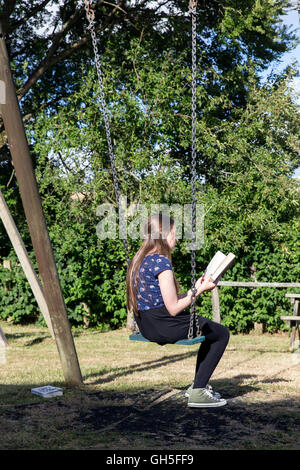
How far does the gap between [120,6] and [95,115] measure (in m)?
2.25

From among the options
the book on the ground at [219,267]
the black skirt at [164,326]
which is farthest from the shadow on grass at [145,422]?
the book on the ground at [219,267]

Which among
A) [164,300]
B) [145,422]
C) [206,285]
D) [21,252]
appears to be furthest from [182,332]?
[21,252]

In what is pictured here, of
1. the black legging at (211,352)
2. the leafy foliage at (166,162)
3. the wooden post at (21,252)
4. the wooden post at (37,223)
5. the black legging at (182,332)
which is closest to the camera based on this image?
the black legging at (182,332)

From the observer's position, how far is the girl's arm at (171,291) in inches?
155

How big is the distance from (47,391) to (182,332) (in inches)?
65.8

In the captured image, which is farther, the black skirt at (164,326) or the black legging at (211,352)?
the black legging at (211,352)

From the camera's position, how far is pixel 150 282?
4.07m

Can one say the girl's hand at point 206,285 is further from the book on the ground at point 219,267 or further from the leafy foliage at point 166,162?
the leafy foliage at point 166,162

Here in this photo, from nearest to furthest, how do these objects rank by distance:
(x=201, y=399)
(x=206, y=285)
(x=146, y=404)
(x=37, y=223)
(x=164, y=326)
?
(x=206, y=285)
(x=164, y=326)
(x=201, y=399)
(x=146, y=404)
(x=37, y=223)

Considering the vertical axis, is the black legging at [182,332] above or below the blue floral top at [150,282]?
below

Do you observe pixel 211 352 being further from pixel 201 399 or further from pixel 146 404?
pixel 146 404

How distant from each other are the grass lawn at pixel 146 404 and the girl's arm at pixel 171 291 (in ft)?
2.76

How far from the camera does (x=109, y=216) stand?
9.58 meters
